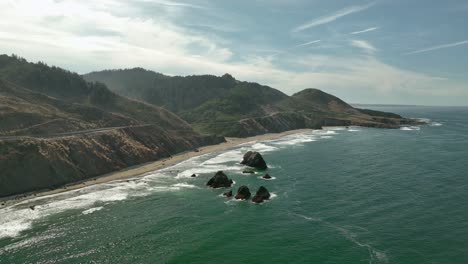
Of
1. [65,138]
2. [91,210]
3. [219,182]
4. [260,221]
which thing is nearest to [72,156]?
[65,138]

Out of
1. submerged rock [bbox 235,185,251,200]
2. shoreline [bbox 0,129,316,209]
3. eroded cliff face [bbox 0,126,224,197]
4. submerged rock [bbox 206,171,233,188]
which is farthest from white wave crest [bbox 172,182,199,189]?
eroded cliff face [bbox 0,126,224,197]

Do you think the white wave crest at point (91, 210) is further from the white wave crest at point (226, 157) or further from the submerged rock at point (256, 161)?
the white wave crest at point (226, 157)

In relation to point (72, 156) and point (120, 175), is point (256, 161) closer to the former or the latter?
point (120, 175)

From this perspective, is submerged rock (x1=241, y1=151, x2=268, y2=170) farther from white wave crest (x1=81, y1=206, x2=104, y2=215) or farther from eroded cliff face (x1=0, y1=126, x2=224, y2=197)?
white wave crest (x1=81, y1=206, x2=104, y2=215)

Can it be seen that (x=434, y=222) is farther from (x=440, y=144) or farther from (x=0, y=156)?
(x=440, y=144)

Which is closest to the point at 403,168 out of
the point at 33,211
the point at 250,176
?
the point at 250,176

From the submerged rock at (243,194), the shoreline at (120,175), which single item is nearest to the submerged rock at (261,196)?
the submerged rock at (243,194)
